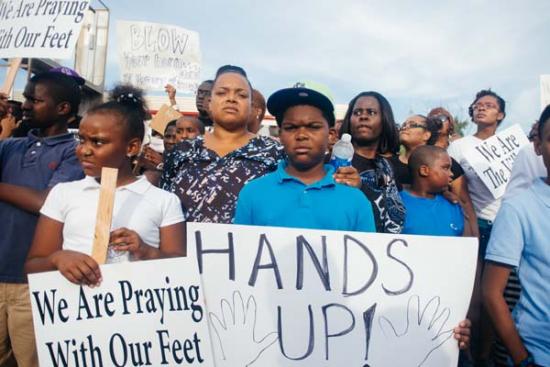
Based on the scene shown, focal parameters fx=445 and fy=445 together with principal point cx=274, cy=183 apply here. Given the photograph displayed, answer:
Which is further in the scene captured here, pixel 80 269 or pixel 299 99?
pixel 299 99

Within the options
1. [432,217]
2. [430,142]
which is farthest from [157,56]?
[432,217]

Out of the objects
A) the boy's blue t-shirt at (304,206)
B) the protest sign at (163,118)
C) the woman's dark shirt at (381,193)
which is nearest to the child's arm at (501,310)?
the boy's blue t-shirt at (304,206)

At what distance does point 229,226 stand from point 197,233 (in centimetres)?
14

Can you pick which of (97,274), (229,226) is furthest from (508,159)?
(97,274)

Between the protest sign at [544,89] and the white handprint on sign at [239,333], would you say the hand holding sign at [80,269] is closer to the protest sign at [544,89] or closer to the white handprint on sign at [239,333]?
the white handprint on sign at [239,333]

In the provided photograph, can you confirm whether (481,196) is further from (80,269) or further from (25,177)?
(25,177)

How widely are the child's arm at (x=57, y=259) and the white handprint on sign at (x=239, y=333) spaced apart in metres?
0.53

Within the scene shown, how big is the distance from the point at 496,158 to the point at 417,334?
8.68 ft

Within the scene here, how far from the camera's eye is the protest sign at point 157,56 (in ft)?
24.9

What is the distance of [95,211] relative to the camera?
6.53 ft

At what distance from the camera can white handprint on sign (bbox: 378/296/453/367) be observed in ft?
6.19

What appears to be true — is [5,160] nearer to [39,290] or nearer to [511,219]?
[39,290]

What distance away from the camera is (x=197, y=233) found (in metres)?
1.89

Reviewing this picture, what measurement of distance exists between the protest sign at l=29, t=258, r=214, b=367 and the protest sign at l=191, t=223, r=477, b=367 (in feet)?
0.39
